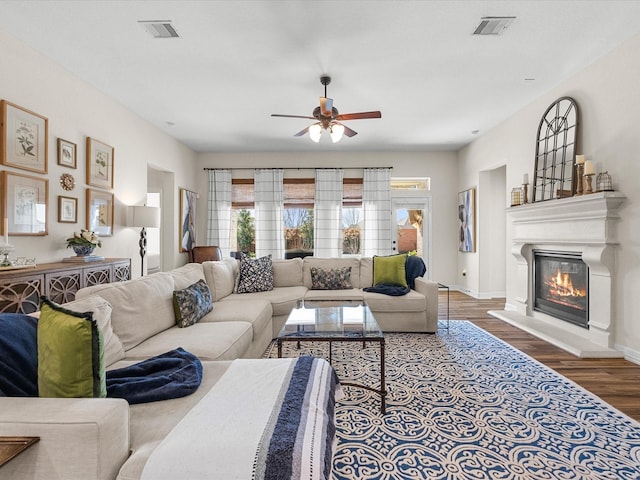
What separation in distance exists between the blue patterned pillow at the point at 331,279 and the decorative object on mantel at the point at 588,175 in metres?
2.71

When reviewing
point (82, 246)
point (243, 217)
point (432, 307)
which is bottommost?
point (432, 307)

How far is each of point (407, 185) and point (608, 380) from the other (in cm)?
511

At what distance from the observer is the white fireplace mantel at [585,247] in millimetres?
3334

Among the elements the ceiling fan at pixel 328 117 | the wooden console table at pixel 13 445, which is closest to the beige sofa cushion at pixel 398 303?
the ceiling fan at pixel 328 117

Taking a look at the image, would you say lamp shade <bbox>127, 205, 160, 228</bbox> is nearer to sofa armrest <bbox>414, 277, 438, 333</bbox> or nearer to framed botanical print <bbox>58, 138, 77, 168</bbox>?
framed botanical print <bbox>58, 138, 77, 168</bbox>

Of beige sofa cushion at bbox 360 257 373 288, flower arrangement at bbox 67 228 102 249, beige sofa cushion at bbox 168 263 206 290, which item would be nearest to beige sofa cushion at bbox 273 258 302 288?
beige sofa cushion at bbox 360 257 373 288

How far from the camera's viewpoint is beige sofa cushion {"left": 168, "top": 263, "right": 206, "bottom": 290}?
9.89ft

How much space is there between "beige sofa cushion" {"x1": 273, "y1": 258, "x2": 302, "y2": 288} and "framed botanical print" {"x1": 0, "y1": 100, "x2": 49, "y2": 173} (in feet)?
8.75

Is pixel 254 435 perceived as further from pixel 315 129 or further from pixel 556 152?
pixel 556 152

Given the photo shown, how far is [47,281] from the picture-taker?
284 cm

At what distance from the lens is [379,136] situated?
6.02m

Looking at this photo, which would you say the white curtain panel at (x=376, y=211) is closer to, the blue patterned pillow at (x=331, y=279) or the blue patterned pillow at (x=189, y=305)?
the blue patterned pillow at (x=331, y=279)

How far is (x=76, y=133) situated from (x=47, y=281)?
180 cm

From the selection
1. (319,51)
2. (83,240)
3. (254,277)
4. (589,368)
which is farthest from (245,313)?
(589,368)
